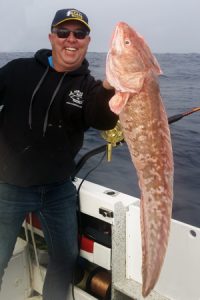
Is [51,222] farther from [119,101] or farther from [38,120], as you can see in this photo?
[119,101]

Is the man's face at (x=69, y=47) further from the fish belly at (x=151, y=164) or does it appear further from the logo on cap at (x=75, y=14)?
the fish belly at (x=151, y=164)

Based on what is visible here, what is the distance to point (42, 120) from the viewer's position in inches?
131

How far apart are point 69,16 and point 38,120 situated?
944 mm

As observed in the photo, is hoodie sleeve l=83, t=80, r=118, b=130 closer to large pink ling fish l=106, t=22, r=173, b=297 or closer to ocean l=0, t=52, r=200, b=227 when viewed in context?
large pink ling fish l=106, t=22, r=173, b=297

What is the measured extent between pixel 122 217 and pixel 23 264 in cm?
140

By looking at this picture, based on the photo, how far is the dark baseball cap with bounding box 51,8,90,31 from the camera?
10.6 ft

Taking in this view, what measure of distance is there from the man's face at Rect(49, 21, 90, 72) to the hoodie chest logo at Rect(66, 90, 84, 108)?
30 cm

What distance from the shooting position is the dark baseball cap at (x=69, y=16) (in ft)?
10.6

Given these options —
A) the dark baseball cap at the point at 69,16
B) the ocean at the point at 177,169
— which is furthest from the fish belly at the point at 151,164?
the ocean at the point at 177,169

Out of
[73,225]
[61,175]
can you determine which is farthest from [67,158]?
[73,225]

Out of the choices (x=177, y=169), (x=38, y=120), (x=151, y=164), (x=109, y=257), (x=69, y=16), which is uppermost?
(x=69, y=16)

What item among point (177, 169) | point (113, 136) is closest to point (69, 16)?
point (113, 136)

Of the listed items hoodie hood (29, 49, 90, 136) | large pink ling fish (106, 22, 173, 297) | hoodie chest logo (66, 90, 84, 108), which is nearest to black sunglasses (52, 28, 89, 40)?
hoodie hood (29, 49, 90, 136)

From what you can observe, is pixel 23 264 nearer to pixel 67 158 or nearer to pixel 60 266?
pixel 60 266
